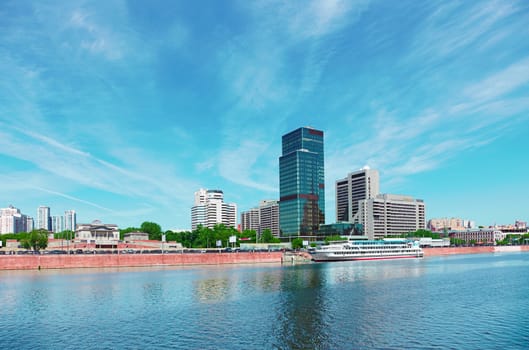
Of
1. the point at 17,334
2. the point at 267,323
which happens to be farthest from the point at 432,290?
the point at 17,334

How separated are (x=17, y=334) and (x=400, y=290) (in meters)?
59.8

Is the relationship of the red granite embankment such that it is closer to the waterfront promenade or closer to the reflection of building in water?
the waterfront promenade

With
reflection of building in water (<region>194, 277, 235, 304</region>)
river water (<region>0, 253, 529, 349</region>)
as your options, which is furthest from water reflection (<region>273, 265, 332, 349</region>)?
reflection of building in water (<region>194, 277, 235, 304</region>)

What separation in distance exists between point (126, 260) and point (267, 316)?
113576 millimetres

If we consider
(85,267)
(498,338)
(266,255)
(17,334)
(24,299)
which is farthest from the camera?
(266,255)

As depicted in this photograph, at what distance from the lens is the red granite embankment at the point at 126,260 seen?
13912 cm

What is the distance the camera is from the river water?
44.7m

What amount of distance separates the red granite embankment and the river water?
179ft

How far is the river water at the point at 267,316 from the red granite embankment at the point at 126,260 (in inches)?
2143

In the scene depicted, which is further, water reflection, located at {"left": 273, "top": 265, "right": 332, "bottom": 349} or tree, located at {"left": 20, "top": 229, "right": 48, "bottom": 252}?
tree, located at {"left": 20, "top": 229, "right": 48, "bottom": 252}

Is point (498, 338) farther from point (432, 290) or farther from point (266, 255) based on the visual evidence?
point (266, 255)

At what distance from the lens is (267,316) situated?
56906mm

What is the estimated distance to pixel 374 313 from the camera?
190 ft

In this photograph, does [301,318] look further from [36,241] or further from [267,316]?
[36,241]
